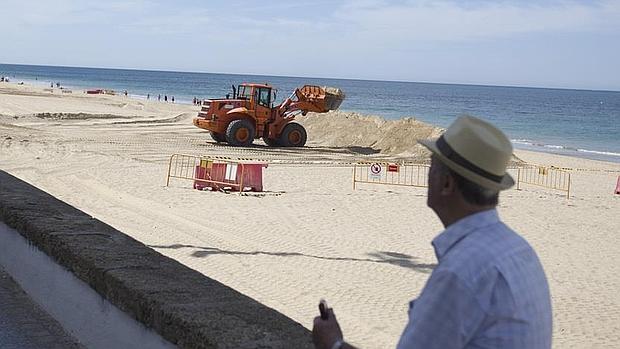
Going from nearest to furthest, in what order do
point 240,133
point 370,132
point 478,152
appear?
1. point 478,152
2. point 240,133
3. point 370,132

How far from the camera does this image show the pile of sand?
29141 mm

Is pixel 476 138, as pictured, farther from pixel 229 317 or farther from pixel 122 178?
pixel 122 178

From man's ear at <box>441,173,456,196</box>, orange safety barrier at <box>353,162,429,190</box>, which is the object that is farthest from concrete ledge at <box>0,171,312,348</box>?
orange safety barrier at <box>353,162,429,190</box>

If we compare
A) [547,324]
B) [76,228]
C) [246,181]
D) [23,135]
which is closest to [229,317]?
[547,324]

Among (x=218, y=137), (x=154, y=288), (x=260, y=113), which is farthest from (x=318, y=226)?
(x=218, y=137)

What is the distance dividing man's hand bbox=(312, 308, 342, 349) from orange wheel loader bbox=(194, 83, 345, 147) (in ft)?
80.5

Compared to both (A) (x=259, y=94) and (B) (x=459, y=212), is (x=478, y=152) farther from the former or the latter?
(A) (x=259, y=94)

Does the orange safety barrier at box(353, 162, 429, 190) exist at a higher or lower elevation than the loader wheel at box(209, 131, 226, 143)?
lower

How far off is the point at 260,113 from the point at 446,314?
2554 cm

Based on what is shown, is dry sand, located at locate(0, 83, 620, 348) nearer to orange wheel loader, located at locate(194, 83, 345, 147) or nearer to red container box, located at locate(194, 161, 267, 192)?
red container box, located at locate(194, 161, 267, 192)

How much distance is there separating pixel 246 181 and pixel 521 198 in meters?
6.35

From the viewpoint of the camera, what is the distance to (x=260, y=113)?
2716cm

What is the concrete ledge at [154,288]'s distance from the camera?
2.91 meters

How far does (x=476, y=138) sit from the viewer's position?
2004 mm
